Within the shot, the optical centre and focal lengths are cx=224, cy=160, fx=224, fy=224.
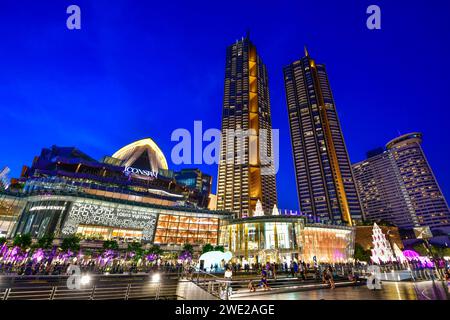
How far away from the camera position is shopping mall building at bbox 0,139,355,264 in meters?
50.5

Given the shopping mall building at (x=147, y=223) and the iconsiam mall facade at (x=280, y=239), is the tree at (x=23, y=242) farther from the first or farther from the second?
the iconsiam mall facade at (x=280, y=239)

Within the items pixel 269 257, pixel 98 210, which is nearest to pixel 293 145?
pixel 269 257

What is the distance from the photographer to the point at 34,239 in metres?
45.6

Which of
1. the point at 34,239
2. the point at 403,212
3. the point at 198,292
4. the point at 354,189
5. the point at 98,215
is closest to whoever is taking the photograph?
the point at 198,292

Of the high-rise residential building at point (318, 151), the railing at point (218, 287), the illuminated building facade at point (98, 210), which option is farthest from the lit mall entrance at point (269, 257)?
the high-rise residential building at point (318, 151)

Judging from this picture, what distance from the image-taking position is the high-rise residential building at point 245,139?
133 meters

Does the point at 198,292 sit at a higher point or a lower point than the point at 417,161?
lower

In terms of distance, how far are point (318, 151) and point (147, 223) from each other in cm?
11115

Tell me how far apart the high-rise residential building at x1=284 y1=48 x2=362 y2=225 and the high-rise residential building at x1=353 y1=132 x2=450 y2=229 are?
62.5m

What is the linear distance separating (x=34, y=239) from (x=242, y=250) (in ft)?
145

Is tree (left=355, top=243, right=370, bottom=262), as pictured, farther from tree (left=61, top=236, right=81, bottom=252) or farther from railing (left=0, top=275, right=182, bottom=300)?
tree (left=61, top=236, right=81, bottom=252)
